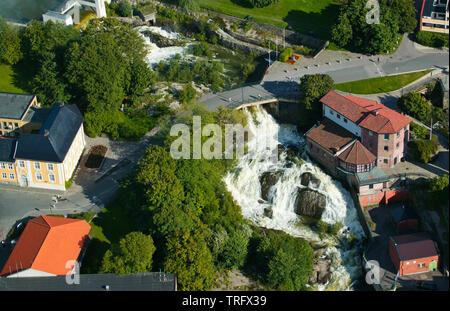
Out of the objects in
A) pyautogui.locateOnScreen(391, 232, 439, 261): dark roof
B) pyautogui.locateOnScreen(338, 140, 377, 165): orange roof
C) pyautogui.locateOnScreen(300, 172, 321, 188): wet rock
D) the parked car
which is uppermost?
pyautogui.locateOnScreen(338, 140, 377, 165): orange roof

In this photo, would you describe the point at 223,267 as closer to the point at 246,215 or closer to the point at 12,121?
the point at 246,215

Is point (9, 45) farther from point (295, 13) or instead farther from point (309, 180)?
point (309, 180)

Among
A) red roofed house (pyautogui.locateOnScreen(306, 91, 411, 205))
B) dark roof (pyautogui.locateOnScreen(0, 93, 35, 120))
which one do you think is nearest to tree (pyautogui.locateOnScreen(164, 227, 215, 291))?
red roofed house (pyautogui.locateOnScreen(306, 91, 411, 205))

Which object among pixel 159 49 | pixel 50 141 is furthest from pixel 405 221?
pixel 159 49

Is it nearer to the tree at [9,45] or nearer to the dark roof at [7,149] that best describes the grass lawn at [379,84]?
the dark roof at [7,149]

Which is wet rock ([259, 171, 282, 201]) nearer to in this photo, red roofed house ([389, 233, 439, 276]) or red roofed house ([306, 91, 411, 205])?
red roofed house ([306, 91, 411, 205])
